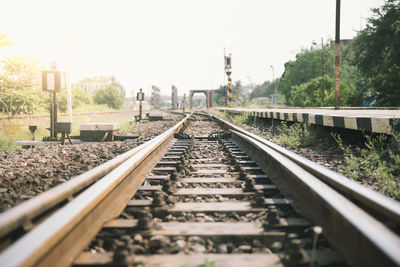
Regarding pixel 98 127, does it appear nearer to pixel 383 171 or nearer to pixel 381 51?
pixel 383 171

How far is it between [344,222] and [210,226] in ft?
2.58

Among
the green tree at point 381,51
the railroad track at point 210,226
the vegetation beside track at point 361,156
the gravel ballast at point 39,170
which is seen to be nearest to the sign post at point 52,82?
the gravel ballast at point 39,170

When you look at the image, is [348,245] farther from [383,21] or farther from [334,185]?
[383,21]

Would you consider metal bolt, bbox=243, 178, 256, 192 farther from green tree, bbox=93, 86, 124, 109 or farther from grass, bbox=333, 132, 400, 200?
green tree, bbox=93, 86, 124, 109

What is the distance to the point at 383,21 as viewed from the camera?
2092 cm

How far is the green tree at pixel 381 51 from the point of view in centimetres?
1770

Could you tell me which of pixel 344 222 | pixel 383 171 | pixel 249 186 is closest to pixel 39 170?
pixel 249 186

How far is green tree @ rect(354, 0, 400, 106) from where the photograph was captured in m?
17.7

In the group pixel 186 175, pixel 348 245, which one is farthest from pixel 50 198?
pixel 186 175

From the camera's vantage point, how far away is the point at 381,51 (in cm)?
2122

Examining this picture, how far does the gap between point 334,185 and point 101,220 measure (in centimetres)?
169

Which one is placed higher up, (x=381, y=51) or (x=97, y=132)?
(x=381, y=51)

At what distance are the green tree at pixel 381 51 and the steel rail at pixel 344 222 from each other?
17.5 metres

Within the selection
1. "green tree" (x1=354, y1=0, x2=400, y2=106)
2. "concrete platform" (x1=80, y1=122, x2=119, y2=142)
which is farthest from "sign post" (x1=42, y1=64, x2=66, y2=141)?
"green tree" (x1=354, y1=0, x2=400, y2=106)
